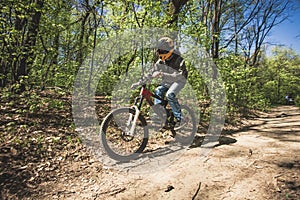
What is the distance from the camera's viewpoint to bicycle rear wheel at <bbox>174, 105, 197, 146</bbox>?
5.04m

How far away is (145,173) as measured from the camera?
11.1ft

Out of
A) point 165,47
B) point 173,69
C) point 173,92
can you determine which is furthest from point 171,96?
point 165,47

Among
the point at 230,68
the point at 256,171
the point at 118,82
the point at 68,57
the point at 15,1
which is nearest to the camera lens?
the point at 256,171

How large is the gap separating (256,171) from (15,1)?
6375 millimetres

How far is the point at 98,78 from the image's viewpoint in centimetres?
813

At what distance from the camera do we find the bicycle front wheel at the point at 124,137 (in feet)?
12.1

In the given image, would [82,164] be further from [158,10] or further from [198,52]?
[198,52]

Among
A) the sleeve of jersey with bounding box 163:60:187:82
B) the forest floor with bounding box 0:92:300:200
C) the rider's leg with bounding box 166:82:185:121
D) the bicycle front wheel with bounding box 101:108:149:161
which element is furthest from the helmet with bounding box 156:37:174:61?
the forest floor with bounding box 0:92:300:200

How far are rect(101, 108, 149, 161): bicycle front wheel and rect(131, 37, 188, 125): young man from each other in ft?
2.95

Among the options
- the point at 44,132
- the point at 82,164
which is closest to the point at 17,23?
the point at 44,132

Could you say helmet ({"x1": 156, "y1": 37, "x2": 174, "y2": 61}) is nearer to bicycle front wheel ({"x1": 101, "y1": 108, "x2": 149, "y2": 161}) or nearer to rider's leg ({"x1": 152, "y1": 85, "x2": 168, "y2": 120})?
rider's leg ({"x1": 152, "y1": 85, "x2": 168, "y2": 120})

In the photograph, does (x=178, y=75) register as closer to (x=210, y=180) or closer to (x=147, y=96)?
(x=147, y=96)

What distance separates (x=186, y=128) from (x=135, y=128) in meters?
2.08

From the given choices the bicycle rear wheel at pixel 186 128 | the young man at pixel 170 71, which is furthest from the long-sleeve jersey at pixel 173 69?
the bicycle rear wheel at pixel 186 128
